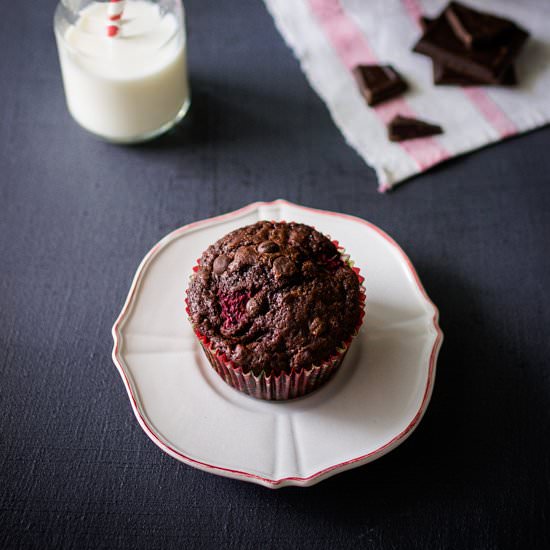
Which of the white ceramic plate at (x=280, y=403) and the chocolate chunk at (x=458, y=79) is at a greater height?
the chocolate chunk at (x=458, y=79)

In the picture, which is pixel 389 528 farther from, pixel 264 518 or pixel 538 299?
pixel 538 299

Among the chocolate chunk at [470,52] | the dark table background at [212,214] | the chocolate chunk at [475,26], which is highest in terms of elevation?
the chocolate chunk at [475,26]

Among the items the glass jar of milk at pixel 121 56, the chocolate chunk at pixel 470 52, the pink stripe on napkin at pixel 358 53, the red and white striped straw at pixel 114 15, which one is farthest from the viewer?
the chocolate chunk at pixel 470 52

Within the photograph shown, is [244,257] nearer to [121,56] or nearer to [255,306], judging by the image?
[255,306]

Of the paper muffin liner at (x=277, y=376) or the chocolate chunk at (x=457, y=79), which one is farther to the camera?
the chocolate chunk at (x=457, y=79)

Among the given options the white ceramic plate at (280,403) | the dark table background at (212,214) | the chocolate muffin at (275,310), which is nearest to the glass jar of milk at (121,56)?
the dark table background at (212,214)

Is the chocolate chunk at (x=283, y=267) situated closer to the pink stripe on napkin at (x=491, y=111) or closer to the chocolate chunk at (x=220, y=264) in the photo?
the chocolate chunk at (x=220, y=264)

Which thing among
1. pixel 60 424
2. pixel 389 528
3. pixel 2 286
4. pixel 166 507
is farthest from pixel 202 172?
pixel 389 528
